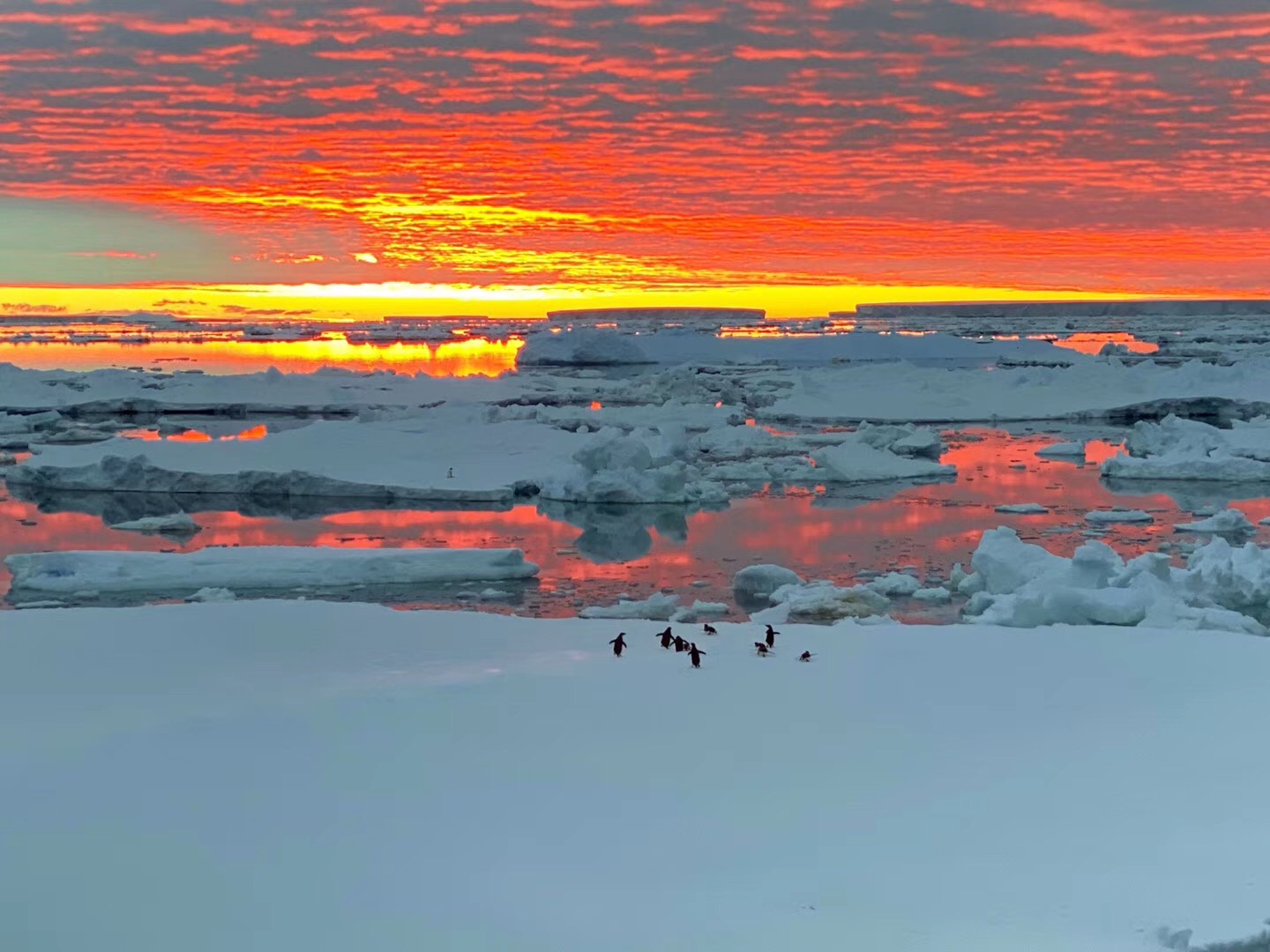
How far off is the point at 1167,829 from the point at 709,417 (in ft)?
49.8

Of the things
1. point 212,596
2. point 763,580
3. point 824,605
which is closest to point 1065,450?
point 763,580

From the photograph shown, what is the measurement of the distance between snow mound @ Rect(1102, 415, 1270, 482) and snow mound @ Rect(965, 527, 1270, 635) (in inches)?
224

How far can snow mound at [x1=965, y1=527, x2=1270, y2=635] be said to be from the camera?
6191 mm

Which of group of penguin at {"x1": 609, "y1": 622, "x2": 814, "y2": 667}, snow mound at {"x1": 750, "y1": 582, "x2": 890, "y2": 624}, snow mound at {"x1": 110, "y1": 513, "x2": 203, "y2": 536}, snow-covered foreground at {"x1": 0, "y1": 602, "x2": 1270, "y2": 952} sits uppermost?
snow-covered foreground at {"x1": 0, "y1": 602, "x2": 1270, "y2": 952}

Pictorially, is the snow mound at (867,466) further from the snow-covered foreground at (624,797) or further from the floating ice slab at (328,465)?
the snow-covered foreground at (624,797)

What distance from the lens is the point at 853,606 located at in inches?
260

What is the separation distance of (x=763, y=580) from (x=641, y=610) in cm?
102

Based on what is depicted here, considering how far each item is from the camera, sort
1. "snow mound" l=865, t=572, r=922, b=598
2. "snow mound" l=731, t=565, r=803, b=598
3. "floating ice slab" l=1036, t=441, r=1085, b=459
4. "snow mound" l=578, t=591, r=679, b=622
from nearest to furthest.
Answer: "snow mound" l=578, t=591, r=679, b=622 → "snow mound" l=865, t=572, r=922, b=598 → "snow mound" l=731, t=565, r=803, b=598 → "floating ice slab" l=1036, t=441, r=1085, b=459

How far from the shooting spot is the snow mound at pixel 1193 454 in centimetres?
1287

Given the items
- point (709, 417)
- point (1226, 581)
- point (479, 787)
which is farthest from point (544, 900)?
point (709, 417)

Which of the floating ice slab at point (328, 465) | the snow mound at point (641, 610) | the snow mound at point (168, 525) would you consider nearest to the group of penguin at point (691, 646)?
the snow mound at point (641, 610)

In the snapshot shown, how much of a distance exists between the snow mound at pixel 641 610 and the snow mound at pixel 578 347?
89.5 ft

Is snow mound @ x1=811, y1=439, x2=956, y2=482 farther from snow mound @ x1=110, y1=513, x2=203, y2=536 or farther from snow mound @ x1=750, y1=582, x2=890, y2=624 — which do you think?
snow mound @ x1=750, y1=582, x2=890, y2=624

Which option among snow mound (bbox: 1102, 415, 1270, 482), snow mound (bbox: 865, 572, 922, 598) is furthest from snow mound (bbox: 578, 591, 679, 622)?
snow mound (bbox: 1102, 415, 1270, 482)
